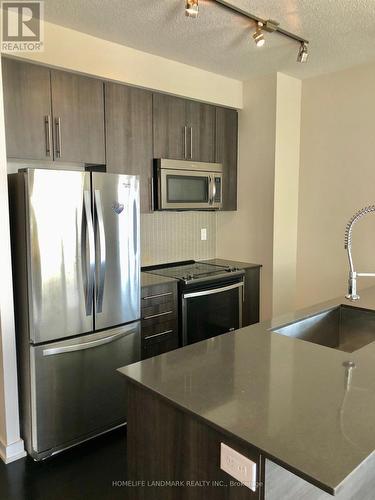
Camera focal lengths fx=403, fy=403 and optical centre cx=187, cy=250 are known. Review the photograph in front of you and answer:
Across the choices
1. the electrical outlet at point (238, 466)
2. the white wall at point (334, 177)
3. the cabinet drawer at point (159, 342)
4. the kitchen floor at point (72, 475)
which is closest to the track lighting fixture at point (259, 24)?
the white wall at point (334, 177)

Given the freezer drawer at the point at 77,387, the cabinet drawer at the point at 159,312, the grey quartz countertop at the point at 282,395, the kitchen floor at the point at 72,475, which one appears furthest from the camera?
the cabinet drawer at the point at 159,312

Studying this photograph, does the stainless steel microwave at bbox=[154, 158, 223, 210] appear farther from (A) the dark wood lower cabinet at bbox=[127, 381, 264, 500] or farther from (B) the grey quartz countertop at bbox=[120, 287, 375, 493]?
(A) the dark wood lower cabinet at bbox=[127, 381, 264, 500]

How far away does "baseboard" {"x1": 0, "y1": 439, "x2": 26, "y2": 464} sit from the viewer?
2.35 m

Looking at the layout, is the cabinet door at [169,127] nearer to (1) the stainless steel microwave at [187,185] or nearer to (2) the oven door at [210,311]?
(1) the stainless steel microwave at [187,185]

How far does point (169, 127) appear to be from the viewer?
3.32 meters

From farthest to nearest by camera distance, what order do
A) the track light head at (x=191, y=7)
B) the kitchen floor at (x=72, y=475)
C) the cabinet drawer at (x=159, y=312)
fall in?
the cabinet drawer at (x=159, y=312) < the kitchen floor at (x=72, y=475) < the track light head at (x=191, y=7)

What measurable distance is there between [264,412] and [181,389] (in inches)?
11.2

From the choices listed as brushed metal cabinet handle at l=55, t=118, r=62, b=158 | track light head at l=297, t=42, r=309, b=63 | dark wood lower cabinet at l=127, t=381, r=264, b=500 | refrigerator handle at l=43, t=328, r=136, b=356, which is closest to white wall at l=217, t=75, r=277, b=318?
track light head at l=297, t=42, r=309, b=63

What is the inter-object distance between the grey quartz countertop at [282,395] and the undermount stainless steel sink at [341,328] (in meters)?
0.41

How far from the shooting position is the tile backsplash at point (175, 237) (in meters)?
3.58

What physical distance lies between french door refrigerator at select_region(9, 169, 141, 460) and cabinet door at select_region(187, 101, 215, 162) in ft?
3.37

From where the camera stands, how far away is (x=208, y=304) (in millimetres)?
3307

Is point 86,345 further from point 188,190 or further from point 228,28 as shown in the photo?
point 228,28

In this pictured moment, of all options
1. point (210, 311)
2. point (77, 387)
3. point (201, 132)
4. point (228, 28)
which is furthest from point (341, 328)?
point (201, 132)
